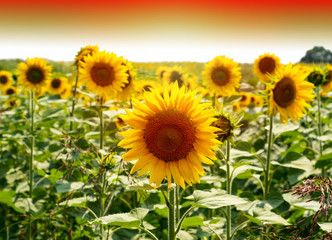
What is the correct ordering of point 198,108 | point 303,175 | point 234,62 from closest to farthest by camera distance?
point 198,108
point 303,175
point 234,62

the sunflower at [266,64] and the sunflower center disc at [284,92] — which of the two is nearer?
the sunflower center disc at [284,92]

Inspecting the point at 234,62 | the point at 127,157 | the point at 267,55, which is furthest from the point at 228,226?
the point at 267,55

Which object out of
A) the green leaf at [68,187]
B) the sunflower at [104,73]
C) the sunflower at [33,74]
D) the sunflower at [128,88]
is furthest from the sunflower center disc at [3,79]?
the green leaf at [68,187]

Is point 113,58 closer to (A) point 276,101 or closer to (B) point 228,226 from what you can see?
(A) point 276,101

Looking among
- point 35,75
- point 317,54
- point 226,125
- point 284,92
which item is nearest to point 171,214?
point 226,125

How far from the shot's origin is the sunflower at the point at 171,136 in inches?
63.0

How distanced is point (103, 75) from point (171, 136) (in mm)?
2130

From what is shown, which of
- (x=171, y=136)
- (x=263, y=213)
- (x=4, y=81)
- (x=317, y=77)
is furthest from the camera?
(x=4, y=81)

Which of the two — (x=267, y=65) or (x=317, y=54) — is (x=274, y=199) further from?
(x=317, y=54)

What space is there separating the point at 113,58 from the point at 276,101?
5.75ft

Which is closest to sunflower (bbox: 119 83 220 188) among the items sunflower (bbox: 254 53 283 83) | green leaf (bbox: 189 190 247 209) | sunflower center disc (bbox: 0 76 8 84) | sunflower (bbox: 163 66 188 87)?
green leaf (bbox: 189 190 247 209)

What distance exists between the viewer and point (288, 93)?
2.85 metres

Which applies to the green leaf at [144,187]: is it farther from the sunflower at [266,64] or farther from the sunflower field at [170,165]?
the sunflower at [266,64]

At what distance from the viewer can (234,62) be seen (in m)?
4.54
